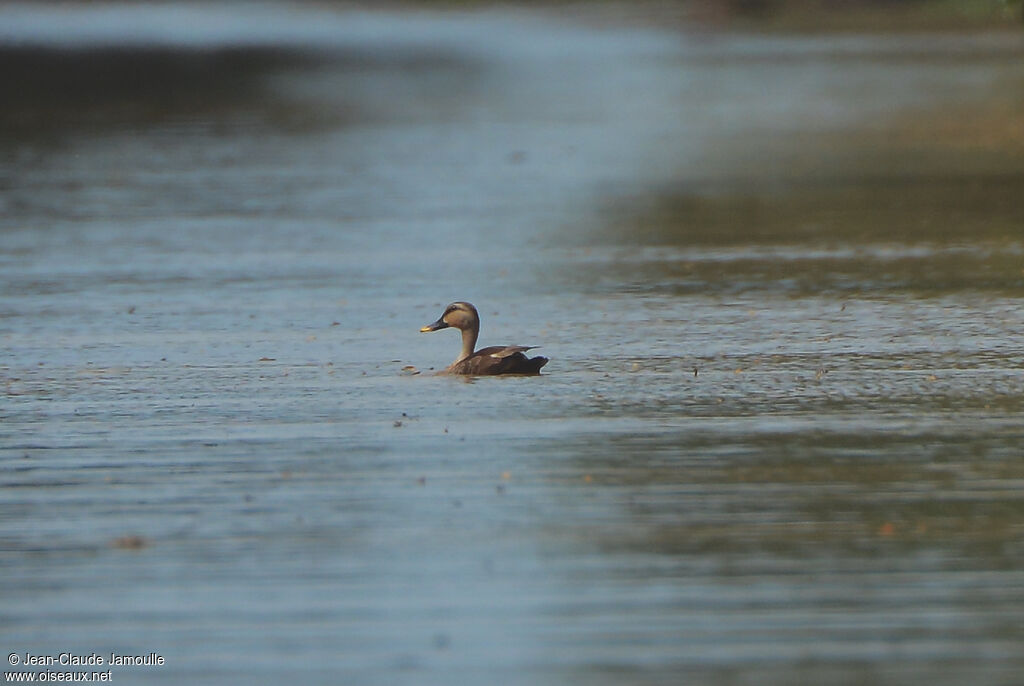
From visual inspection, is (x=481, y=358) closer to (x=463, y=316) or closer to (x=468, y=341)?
(x=468, y=341)

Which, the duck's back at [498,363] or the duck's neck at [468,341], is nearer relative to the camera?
the duck's back at [498,363]

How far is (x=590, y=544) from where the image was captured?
27.8 ft

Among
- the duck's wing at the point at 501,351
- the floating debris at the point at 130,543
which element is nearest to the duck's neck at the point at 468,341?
the duck's wing at the point at 501,351

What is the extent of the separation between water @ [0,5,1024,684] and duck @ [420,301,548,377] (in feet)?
0.55

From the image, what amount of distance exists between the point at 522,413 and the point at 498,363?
102 cm

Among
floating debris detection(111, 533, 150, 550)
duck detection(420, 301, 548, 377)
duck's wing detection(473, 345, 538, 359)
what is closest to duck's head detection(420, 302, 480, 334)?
duck detection(420, 301, 548, 377)

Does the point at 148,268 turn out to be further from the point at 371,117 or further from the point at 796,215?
the point at 371,117

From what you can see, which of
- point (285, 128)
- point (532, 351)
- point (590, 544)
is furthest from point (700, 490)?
point (285, 128)

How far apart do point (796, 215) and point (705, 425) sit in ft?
31.1

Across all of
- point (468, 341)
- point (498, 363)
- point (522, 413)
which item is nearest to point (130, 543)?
point (522, 413)

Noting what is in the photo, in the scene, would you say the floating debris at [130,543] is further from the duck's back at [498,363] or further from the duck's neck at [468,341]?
the duck's neck at [468,341]

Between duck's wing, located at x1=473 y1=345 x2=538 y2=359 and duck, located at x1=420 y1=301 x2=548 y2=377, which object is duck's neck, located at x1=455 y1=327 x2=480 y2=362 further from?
duck's wing, located at x1=473 y1=345 x2=538 y2=359

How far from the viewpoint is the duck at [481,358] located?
475 inches

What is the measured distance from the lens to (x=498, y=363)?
1210 cm
